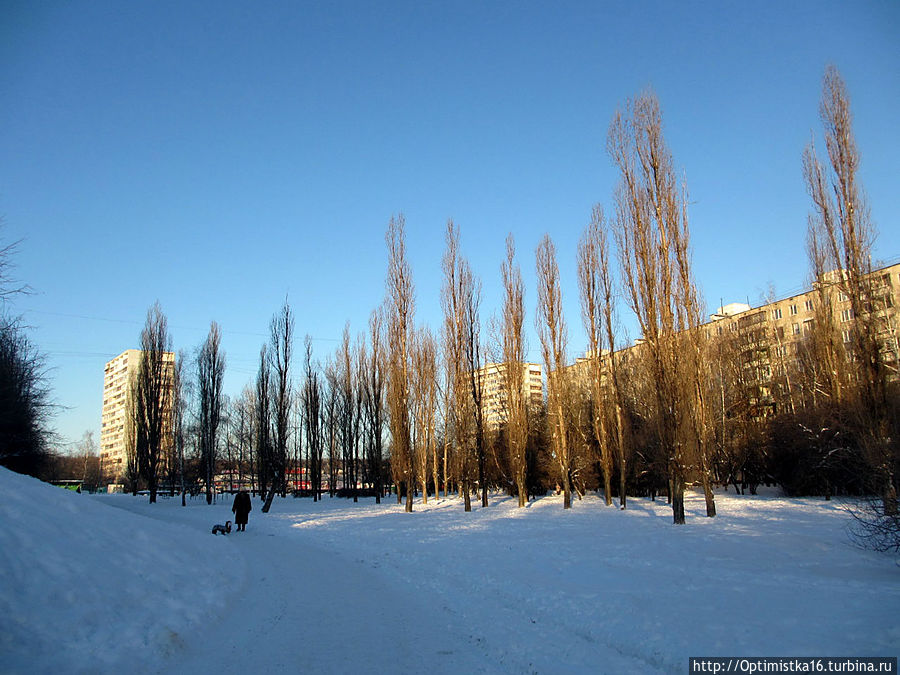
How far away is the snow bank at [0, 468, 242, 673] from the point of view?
489 cm

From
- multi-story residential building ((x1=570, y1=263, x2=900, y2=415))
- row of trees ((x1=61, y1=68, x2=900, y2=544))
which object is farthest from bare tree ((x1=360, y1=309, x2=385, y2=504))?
multi-story residential building ((x1=570, y1=263, x2=900, y2=415))

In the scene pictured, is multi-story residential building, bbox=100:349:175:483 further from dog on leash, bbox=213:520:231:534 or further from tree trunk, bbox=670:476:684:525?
tree trunk, bbox=670:476:684:525

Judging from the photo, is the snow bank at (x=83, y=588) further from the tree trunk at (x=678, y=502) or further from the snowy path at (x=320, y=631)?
the tree trunk at (x=678, y=502)

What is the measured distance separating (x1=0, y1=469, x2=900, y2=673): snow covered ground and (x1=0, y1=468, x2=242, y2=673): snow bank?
0.02m

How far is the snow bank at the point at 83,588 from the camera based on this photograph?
489cm

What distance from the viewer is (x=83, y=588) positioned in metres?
5.84

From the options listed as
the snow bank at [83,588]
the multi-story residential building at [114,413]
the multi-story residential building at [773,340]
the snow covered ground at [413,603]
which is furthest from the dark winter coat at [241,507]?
the multi-story residential building at [114,413]

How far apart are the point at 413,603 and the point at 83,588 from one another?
172 inches

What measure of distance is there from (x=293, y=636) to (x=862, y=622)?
21.1ft

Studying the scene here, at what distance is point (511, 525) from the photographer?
1864cm

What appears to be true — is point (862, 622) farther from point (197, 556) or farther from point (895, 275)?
point (895, 275)

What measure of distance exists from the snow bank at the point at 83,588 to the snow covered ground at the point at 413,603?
2 centimetres

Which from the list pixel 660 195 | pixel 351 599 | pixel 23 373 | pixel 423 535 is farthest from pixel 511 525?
pixel 23 373

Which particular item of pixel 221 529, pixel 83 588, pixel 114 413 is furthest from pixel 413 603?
pixel 114 413
